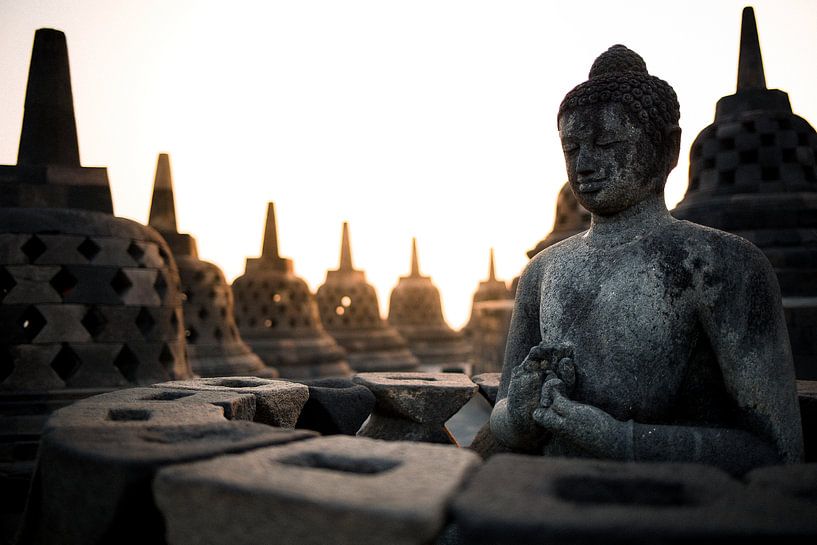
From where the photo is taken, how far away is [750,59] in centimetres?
726

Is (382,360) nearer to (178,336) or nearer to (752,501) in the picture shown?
(178,336)

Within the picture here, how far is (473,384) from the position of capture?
355 cm

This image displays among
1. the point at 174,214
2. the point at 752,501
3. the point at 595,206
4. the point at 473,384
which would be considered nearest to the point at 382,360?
the point at 174,214

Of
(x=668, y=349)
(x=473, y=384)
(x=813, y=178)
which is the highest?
(x=813, y=178)

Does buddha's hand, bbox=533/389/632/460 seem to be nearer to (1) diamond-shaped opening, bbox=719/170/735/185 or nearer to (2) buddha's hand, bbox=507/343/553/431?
(2) buddha's hand, bbox=507/343/553/431

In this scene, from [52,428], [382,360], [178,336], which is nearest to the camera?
[52,428]

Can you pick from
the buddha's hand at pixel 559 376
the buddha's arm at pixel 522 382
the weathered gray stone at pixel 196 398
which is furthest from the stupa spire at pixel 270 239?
the buddha's hand at pixel 559 376

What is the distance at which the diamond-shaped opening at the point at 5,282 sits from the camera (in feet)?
15.6

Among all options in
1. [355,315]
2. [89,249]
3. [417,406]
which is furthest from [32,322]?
[355,315]

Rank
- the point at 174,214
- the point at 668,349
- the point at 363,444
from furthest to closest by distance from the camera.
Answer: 1. the point at 174,214
2. the point at 668,349
3. the point at 363,444

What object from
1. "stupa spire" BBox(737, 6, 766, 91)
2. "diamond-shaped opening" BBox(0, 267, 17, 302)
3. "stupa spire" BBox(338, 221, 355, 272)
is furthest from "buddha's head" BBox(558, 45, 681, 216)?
"stupa spire" BBox(338, 221, 355, 272)

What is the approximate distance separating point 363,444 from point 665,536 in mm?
841

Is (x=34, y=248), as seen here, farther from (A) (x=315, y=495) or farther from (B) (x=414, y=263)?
(B) (x=414, y=263)

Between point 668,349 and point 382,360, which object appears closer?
point 668,349
